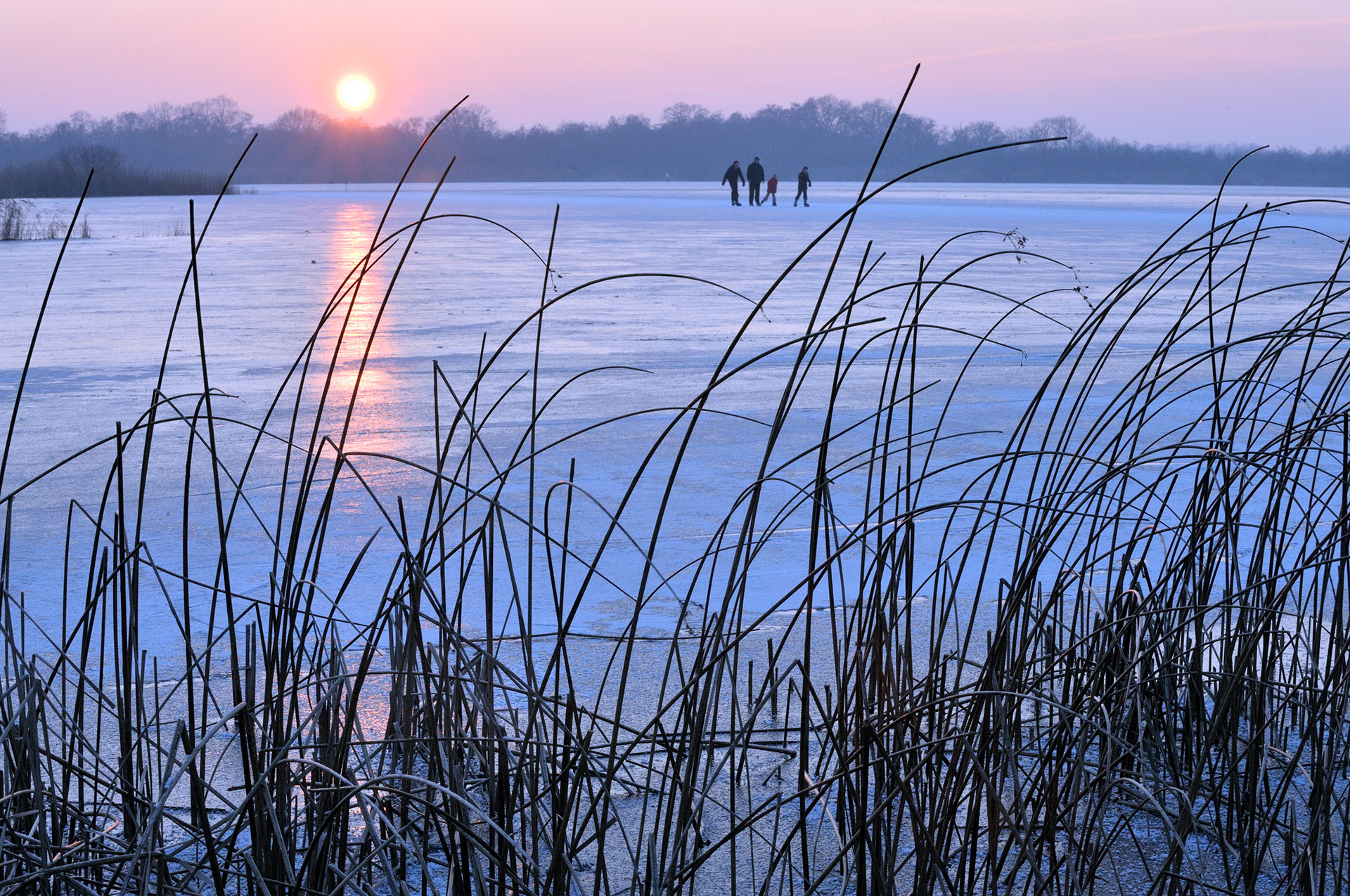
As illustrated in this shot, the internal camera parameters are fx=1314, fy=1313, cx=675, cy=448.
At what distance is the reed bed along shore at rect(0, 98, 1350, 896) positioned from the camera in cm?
140

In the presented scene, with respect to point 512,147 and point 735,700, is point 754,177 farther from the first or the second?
point 512,147

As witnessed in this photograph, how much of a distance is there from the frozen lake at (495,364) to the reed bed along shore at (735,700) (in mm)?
113

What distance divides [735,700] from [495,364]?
18.9ft

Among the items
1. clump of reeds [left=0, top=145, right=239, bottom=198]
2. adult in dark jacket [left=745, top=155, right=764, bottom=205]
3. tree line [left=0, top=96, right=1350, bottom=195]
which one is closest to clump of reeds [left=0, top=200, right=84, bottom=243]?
adult in dark jacket [left=745, top=155, right=764, bottom=205]

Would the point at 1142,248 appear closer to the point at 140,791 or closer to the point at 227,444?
the point at 227,444

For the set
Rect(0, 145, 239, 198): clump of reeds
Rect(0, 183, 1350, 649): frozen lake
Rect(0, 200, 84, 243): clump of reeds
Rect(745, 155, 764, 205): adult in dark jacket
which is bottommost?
Rect(0, 183, 1350, 649): frozen lake

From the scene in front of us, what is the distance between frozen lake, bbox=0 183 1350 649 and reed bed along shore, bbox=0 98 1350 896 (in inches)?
4.5

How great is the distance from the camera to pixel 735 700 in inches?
67.1

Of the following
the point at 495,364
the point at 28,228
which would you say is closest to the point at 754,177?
the point at 28,228

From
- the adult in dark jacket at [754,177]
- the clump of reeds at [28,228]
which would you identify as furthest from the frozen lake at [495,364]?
the adult in dark jacket at [754,177]

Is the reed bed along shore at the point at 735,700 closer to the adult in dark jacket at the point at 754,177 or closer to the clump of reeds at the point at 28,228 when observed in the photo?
the clump of reeds at the point at 28,228

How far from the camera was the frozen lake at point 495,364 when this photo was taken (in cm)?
352

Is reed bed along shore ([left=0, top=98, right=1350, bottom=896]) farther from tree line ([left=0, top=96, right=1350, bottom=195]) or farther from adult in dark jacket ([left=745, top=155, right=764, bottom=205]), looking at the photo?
tree line ([left=0, top=96, right=1350, bottom=195])

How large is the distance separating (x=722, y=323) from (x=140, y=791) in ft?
24.8
